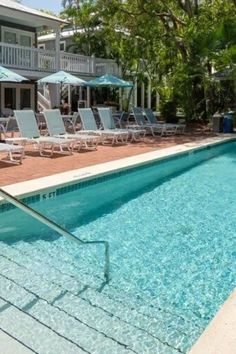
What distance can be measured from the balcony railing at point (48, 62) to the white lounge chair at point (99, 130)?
739 centimetres

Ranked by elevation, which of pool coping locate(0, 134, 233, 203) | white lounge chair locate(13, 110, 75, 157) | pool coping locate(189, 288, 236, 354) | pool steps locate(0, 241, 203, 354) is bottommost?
pool steps locate(0, 241, 203, 354)

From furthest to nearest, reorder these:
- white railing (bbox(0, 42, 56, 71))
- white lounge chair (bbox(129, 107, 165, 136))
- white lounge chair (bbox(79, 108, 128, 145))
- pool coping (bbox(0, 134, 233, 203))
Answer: white railing (bbox(0, 42, 56, 71)) → white lounge chair (bbox(129, 107, 165, 136)) → white lounge chair (bbox(79, 108, 128, 145)) → pool coping (bbox(0, 134, 233, 203))

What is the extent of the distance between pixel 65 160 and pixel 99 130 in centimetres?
488

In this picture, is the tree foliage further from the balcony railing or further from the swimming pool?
the swimming pool

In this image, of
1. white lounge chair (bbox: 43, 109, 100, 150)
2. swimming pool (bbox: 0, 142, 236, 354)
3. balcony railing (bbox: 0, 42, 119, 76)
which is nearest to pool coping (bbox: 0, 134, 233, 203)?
swimming pool (bbox: 0, 142, 236, 354)

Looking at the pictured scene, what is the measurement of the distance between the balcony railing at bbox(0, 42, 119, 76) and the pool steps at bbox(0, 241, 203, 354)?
18.5m

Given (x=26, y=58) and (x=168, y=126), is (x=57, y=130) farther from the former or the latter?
(x=26, y=58)

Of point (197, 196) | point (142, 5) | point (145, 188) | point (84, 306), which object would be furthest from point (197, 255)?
point (142, 5)

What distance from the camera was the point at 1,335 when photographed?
3633 millimetres

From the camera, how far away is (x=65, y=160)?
1172 cm

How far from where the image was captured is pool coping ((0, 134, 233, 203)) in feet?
26.4

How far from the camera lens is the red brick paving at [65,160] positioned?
376 inches

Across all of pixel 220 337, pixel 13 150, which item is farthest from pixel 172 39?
pixel 220 337

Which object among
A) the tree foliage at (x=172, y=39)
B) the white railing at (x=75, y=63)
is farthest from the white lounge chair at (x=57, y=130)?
the white railing at (x=75, y=63)
